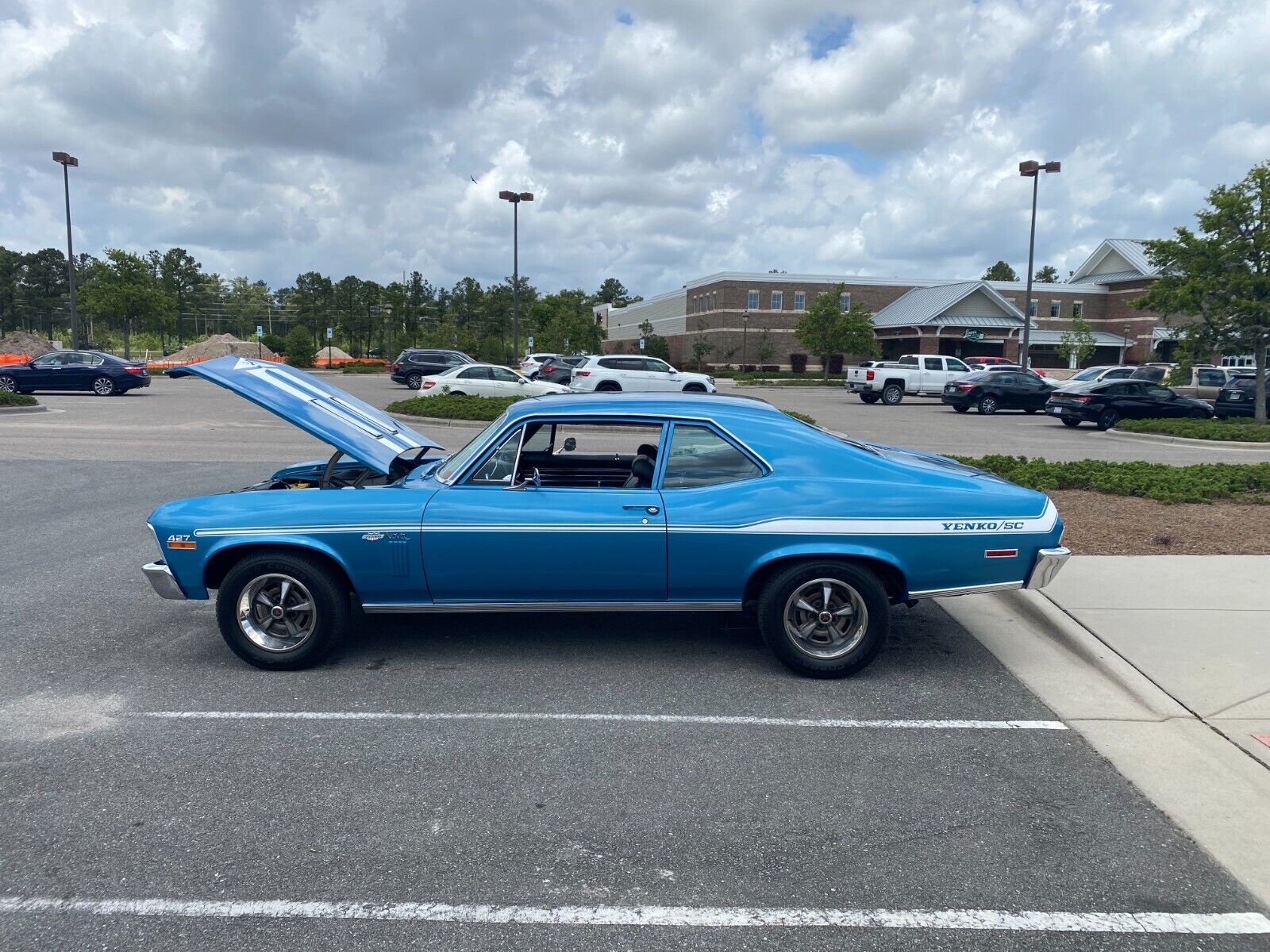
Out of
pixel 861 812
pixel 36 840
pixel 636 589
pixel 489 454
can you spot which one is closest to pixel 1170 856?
pixel 861 812

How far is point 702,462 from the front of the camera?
5078 mm

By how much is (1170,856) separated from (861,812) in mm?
1113

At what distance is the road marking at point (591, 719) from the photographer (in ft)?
14.8

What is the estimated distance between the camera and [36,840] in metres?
3.39

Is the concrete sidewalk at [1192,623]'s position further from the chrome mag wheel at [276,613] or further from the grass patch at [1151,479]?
the chrome mag wheel at [276,613]

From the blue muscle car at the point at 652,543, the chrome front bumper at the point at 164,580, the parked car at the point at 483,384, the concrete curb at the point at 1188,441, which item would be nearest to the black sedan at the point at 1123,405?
the concrete curb at the point at 1188,441

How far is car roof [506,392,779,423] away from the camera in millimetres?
5191

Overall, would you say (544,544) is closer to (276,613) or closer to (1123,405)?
(276,613)

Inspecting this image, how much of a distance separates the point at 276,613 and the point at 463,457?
4.37 feet

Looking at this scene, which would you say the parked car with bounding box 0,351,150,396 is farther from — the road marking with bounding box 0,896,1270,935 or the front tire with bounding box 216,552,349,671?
the road marking with bounding box 0,896,1270,935

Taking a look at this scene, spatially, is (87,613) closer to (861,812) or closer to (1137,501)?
(861,812)

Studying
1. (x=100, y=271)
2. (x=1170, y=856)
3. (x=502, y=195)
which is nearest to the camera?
(x=1170, y=856)

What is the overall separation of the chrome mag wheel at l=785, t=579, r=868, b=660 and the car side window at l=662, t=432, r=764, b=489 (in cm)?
72

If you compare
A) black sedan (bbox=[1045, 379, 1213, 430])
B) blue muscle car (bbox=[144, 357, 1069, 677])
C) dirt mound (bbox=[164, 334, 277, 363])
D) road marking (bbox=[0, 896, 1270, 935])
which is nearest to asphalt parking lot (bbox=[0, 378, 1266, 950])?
road marking (bbox=[0, 896, 1270, 935])
